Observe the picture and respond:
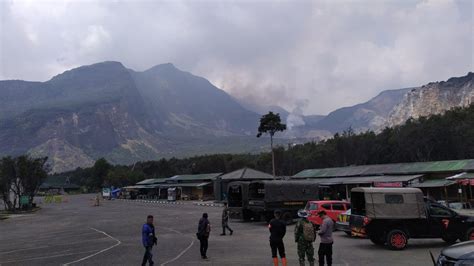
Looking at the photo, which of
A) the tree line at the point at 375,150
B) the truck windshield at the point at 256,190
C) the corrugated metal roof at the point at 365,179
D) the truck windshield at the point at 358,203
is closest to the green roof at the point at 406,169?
the corrugated metal roof at the point at 365,179

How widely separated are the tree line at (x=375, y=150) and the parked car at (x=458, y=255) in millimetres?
64198

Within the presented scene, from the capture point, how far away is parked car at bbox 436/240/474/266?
7.72m

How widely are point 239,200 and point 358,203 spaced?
50.3ft

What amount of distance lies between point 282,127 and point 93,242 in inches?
2030

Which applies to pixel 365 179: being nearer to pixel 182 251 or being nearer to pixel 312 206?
pixel 312 206

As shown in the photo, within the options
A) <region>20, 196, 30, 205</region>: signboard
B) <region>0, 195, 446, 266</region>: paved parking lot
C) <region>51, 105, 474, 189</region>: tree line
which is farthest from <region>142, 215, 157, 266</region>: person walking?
<region>51, 105, 474, 189</region>: tree line

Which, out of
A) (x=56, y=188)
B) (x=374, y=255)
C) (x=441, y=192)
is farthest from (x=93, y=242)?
(x=56, y=188)

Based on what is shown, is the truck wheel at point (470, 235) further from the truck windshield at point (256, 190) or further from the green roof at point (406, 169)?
the green roof at point (406, 169)

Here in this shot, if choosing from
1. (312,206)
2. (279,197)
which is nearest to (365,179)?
(279,197)

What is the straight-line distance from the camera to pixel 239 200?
107 feet

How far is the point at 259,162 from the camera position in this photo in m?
110

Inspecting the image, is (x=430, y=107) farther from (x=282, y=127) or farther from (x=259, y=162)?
(x=282, y=127)

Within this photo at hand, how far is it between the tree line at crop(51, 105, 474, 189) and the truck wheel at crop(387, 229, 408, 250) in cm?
5678

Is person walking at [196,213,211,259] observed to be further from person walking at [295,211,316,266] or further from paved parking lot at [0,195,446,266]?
person walking at [295,211,316,266]
